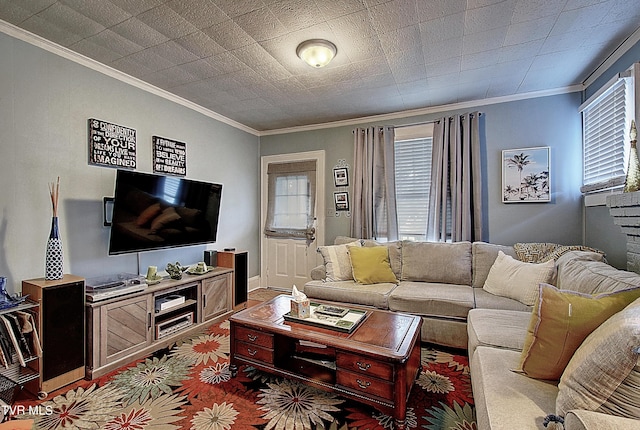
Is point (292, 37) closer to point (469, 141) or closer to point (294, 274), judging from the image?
point (469, 141)

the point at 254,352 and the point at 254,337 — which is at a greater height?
the point at 254,337

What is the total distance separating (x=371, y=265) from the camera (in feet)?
10.9

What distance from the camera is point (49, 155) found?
2408mm

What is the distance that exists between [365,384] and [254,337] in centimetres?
83

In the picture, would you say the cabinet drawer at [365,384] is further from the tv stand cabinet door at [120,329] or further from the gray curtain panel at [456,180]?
the gray curtain panel at [456,180]

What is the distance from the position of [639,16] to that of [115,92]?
4.18 meters

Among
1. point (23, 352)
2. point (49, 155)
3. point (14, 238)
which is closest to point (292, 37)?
point (49, 155)

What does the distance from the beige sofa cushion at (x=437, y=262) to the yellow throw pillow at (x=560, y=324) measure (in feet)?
5.91

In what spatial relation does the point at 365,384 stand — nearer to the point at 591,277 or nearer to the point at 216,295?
the point at 591,277

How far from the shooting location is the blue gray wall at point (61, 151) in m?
2.20

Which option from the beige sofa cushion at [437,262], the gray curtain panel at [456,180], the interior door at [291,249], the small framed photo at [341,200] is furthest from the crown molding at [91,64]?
the beige sofa cushion at [437,262]

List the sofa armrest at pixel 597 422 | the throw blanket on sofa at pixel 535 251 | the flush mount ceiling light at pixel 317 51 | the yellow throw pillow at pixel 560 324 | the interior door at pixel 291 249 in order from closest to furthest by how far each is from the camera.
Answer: the sofa armrest at pixel 597 422 < the yellow throw pillow at pixel 560 324 < the flush mount ceiling light at pixel 317 51 < the throw blanket on sofa at pixel 535 251 < the interior door at pixel 291 249

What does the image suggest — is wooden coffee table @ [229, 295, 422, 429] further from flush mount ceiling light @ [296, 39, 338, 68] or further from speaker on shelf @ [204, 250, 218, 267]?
flush mount ceiling light @ [296, 39, 338, 68]

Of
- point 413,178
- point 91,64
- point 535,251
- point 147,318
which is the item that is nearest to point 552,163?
point 535,251
